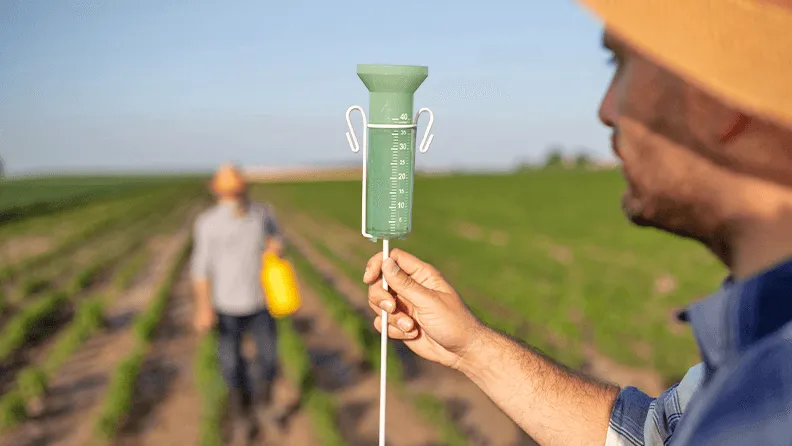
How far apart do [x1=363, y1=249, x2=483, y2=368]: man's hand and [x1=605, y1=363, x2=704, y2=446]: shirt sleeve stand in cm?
42

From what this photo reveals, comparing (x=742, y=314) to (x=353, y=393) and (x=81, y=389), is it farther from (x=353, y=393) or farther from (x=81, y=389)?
(x=81, y=389)

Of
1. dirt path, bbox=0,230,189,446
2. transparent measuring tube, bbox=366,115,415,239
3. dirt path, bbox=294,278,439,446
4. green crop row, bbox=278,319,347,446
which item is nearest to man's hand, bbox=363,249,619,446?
transparent measuring tube, bbox=366,115,415,239

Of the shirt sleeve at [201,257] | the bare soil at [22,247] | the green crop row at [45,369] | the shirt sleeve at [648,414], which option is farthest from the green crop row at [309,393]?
the bare soil at [22,247]

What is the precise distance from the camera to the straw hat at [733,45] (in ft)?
2.88

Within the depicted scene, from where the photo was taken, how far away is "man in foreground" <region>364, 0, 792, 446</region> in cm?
88

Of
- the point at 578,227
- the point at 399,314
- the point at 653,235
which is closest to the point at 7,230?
the point at 578,227

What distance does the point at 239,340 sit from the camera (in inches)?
224

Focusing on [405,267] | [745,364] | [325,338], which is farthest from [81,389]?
[745,364]

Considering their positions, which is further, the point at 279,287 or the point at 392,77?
the point at 279,287

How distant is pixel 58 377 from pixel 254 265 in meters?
3.73

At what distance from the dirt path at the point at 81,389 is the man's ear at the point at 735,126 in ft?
20.7

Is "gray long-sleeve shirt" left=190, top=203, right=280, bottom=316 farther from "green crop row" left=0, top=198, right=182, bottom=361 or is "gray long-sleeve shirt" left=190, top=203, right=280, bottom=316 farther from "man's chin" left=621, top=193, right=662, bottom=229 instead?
"man's chin" left=621, top=193, right=662, bottom=229

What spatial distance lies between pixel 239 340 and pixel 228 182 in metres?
1.29

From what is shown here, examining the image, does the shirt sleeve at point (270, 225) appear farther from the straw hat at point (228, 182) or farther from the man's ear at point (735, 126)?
the man's ear at point (735, 126)
